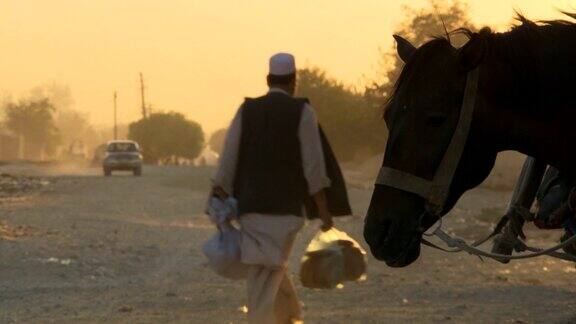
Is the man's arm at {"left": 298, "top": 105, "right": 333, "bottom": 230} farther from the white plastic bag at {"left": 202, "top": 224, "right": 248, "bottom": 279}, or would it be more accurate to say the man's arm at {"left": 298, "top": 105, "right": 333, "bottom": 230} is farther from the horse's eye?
the horse's eye

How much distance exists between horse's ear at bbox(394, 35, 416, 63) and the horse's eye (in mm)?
302

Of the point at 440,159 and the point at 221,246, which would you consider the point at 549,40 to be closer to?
the point at 440,159

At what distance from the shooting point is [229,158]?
675 cm

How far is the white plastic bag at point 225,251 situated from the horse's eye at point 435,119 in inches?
116

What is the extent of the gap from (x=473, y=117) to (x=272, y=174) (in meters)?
2.76

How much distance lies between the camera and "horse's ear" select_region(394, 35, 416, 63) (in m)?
4.24

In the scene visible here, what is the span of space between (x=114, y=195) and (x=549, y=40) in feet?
101

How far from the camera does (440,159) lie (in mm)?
4004

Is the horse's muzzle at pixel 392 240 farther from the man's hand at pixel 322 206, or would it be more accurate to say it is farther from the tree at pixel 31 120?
the tree at pixel 31 120

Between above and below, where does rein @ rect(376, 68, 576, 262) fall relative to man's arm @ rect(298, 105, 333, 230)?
above

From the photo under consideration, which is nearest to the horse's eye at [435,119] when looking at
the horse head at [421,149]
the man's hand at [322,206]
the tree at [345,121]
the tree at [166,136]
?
the horse head at [421,149]

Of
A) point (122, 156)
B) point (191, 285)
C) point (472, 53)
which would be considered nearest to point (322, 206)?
point (472, 53)

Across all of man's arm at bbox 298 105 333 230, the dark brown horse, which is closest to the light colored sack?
man's arm at bbox 298 105 333 230

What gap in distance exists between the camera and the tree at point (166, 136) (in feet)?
374
